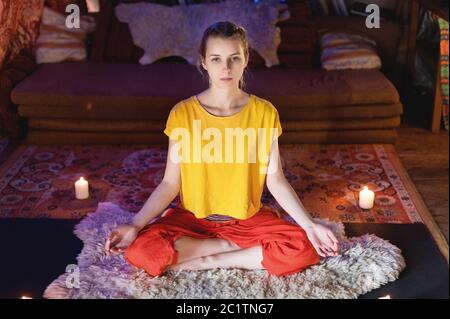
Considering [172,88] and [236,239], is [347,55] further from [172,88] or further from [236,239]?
[236,239]

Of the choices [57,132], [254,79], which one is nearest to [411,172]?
[254,79]

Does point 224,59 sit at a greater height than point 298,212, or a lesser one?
greater

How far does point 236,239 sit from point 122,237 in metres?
0.39

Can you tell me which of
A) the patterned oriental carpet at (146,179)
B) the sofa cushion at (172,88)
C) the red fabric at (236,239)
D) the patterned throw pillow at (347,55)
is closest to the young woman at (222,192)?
the red fabric at (236,239)

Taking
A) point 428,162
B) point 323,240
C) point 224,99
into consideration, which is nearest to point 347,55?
point 428,162

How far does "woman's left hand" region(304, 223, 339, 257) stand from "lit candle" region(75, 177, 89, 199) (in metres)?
1.07

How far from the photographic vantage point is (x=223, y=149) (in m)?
2.18

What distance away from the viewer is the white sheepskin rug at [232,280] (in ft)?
6.91

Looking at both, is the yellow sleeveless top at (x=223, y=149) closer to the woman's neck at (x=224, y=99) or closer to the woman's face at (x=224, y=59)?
the woman's neck at (x=224, y=99)

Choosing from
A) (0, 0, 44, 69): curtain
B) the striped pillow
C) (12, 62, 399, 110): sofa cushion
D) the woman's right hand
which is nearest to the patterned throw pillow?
(12, 62, 399, 110): sofa cushion

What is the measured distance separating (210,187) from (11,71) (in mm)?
1595

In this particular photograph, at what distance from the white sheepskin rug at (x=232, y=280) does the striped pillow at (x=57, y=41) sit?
62.4 inches
